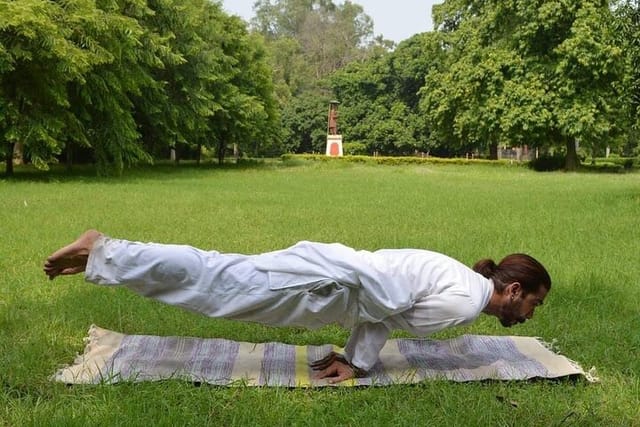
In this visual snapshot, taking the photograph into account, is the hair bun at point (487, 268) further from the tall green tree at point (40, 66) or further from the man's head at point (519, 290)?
the tall green tree at point (40, 66)

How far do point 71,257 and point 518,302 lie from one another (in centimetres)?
217

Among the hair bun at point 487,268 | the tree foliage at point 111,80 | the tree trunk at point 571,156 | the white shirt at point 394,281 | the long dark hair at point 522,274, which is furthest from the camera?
the tree trunk at point 571,156

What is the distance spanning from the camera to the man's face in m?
3.22

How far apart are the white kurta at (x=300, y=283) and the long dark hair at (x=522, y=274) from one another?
13 centimetres

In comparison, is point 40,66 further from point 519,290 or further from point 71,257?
point 519,290

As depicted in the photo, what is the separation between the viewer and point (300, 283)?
9.93 feet

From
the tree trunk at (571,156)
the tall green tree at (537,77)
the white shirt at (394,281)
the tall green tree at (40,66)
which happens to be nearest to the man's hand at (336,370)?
the white shirt at (394,281)

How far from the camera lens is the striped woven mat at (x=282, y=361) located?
3297 millimetres

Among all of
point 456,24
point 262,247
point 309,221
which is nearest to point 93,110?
point 309,221

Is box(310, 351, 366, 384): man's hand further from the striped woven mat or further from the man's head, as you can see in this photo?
the man's head

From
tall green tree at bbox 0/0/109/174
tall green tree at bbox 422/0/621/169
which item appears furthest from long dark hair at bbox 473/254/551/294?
tall green tree at bbox 422/0/621/169

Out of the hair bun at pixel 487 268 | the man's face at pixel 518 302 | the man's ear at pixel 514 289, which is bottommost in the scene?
the man's face at pixel 518 302

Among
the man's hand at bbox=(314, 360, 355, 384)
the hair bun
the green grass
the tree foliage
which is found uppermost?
the tree foliage

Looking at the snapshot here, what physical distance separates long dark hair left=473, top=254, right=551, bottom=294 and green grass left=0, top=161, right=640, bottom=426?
52cm
